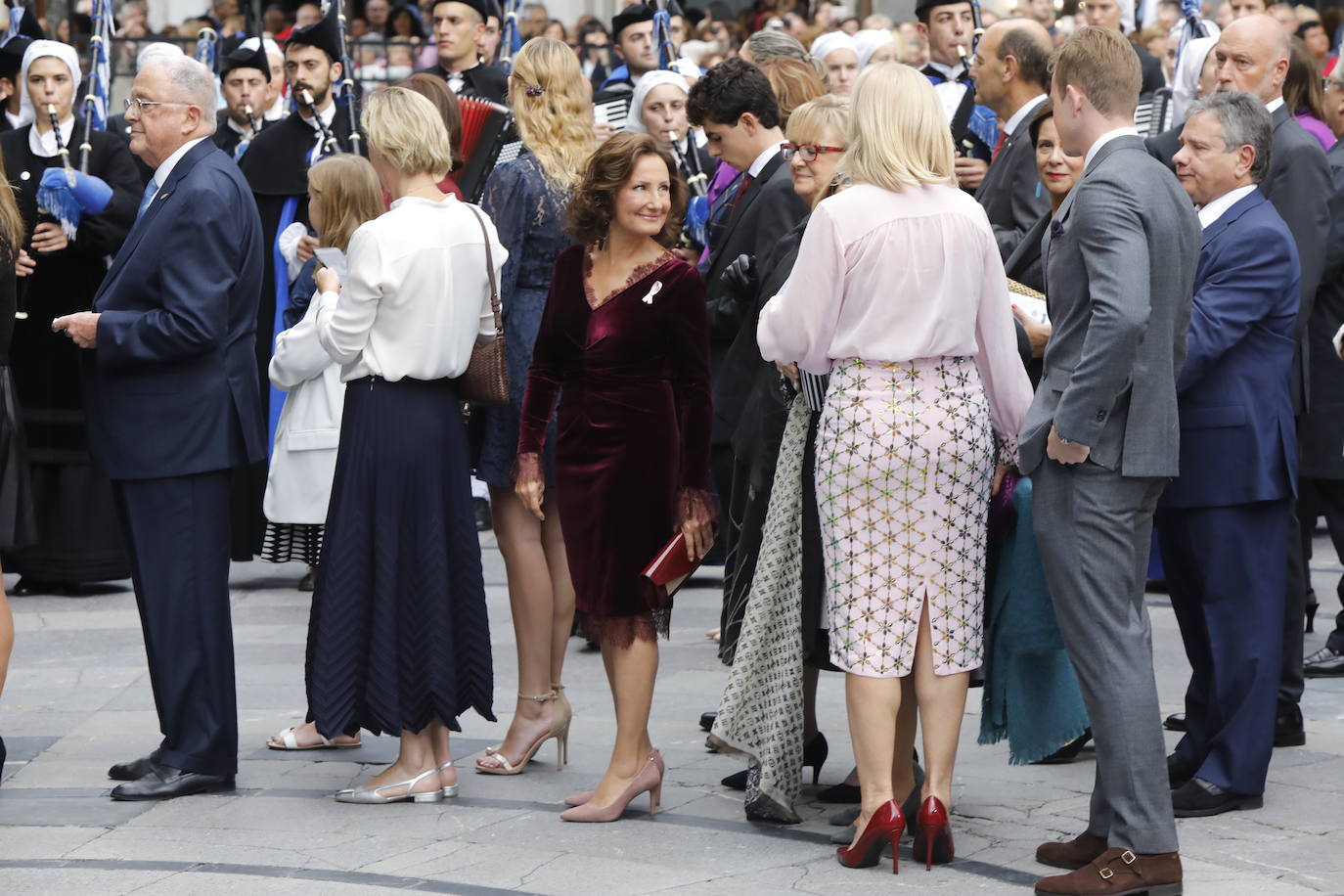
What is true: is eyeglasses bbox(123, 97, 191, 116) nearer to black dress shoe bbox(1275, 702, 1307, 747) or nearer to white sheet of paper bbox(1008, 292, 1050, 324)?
white sheet of paper bbox(1008, 292, 1050, 324)

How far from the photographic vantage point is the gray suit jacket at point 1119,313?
4.63 metres

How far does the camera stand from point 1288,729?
6297 mm

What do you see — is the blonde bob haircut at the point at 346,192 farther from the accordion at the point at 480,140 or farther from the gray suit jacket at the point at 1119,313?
the gray suit jacket at the point at 1119,313

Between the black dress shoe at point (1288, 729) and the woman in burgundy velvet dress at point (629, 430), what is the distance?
2026mm

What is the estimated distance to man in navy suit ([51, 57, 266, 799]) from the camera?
18.8 ft

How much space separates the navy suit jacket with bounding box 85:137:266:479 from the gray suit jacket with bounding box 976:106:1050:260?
2293 mm

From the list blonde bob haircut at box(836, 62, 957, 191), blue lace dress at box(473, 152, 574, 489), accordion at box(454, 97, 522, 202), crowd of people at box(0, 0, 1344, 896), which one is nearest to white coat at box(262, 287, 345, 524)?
crowd of people at box(0, 0, 1344, 896)

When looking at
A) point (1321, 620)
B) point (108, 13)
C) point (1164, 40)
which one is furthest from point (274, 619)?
point (1164, 40)

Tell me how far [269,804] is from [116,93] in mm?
15249

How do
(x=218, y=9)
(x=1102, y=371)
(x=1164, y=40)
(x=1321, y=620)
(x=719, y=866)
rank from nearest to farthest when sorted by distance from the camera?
(x=1102, y=371), (x=719, y=866), (x=1321, y=620), (x=1164, y=40), (x=218, y=9)

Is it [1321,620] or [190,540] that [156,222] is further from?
[1321,620]

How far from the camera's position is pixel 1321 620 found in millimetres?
8547

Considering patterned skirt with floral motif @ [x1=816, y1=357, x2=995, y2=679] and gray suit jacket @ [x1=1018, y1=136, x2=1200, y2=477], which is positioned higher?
gray suit jacket @ [x1=1018, y1=136, x2=1200, y2=477]

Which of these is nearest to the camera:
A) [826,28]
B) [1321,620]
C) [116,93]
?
[1321,620]
